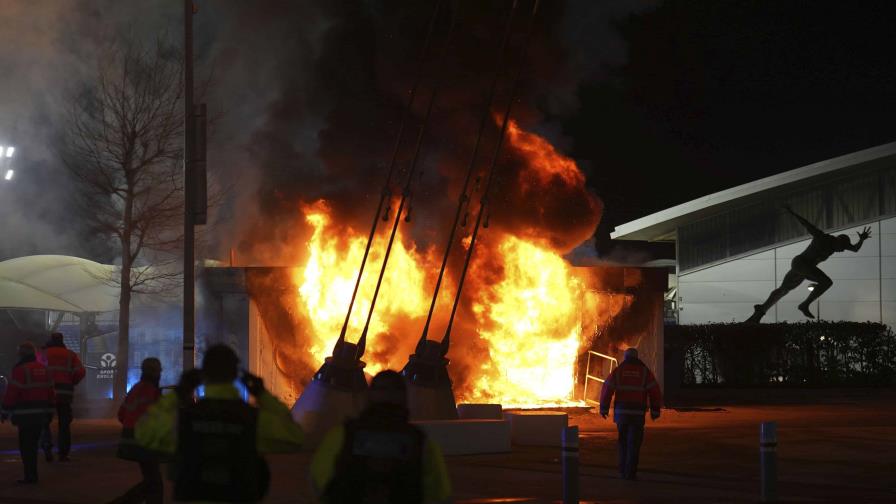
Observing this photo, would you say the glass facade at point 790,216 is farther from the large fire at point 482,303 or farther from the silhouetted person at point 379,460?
the silhouetted person at point 379,460

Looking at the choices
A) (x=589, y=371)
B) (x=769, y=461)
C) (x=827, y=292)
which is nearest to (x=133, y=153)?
(x=589, y=371)

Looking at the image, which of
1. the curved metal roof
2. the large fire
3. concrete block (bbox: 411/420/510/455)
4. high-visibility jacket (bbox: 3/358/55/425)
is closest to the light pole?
the large fire

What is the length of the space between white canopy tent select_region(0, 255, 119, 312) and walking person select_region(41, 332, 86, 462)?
61.3 ft

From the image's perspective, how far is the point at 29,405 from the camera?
13.1 meters

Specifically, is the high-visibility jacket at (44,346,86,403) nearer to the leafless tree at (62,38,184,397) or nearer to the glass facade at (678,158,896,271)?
the leafless tree at (62,38,184,397)

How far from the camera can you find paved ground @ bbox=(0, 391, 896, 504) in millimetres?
12227

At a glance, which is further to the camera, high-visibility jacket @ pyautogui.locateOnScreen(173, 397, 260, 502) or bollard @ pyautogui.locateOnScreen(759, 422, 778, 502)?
bollard @ pyautogui.locateOnScreen(759, 422, 778, 502)

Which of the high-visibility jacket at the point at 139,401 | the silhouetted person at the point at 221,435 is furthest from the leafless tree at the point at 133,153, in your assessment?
the silhouetted person at the point at 221,435

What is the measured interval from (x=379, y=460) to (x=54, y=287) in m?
32.2

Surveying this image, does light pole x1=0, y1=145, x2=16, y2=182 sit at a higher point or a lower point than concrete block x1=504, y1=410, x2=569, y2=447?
A: higher

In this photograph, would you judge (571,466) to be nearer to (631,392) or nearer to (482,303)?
(631,392)

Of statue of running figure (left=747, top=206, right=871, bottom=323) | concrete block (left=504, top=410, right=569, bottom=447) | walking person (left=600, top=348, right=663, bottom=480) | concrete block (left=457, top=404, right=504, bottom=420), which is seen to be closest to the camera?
walking person (left=600, top=348, right=663, bottom=480)

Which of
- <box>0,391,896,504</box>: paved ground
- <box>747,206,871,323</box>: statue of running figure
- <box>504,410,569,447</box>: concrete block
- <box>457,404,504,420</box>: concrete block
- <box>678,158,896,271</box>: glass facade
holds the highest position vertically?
<box>678,158,896,271</box>: glass facade

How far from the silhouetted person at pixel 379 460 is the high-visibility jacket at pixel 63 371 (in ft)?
36.3
